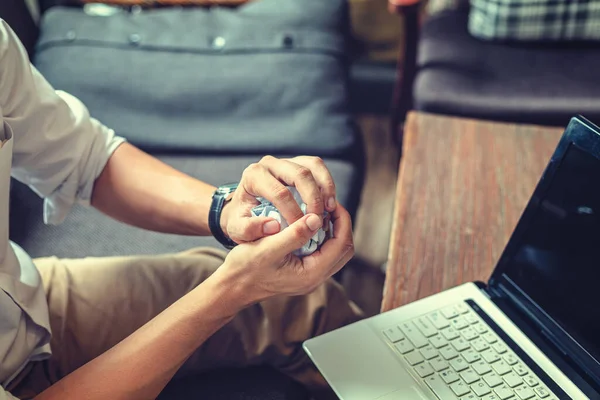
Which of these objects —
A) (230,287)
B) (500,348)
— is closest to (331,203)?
(230,287)

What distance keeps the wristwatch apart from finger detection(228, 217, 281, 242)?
0.13 meters

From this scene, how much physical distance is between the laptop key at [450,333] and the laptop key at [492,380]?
0.19 feet

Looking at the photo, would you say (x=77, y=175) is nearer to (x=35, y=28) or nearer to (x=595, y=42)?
(x=35, y=28)

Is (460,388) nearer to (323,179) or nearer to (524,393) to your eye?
(524,393)

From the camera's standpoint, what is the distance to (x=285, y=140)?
1.32 metres

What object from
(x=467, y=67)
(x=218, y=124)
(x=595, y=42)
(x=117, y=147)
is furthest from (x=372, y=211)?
(x=117, y=147)

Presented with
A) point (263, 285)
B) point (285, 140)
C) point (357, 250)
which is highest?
point (263, 285)

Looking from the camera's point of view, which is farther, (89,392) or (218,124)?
(218,124)

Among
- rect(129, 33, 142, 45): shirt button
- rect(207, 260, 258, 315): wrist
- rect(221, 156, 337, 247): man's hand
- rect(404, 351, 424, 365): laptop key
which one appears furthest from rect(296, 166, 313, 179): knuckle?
rect(129, 33, 142, 45): shirt button

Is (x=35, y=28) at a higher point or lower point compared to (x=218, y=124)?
higher

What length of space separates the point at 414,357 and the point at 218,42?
986 millimetres

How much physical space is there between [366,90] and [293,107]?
0.75m

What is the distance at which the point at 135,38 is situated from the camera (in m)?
1.43

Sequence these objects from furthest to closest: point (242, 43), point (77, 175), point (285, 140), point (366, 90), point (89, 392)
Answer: point (366, 90) → point (242, 43) → point (285, 140) → point (77, 175) → point (89, 392)
